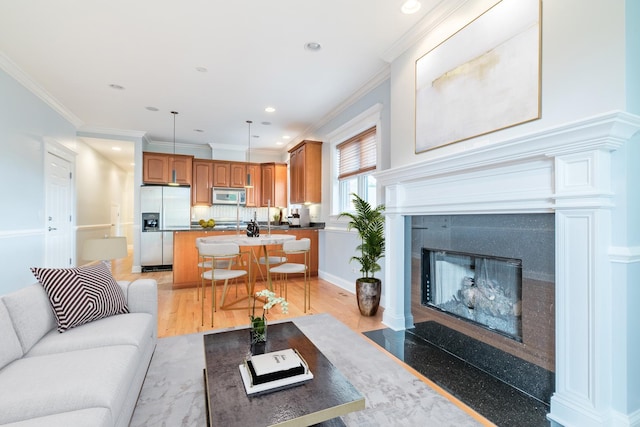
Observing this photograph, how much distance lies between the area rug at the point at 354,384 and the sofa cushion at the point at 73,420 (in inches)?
24.4

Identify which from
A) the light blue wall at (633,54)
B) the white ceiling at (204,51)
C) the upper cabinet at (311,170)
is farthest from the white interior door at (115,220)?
the light blue wall at (633,54)

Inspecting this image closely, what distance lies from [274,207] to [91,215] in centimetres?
423

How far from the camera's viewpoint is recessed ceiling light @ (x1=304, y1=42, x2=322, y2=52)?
3080 mm

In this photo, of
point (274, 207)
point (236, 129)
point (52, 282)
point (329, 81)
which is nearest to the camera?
point (52, 282)

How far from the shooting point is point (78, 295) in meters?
1.90

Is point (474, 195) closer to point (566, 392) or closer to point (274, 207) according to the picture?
point (566, 392)

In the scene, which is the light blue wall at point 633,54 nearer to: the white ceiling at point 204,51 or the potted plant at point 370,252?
the white ceiling at point 204,51

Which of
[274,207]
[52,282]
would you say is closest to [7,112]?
[52,282]

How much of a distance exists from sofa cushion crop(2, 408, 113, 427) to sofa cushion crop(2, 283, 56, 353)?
0.74m

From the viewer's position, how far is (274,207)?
7.71 m

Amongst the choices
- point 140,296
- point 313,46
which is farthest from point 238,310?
point 313,46

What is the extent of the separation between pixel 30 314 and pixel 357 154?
391cm

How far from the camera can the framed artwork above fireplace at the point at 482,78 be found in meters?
1.90

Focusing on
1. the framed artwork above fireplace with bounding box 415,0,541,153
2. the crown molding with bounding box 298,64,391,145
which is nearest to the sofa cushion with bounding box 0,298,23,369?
the framed artwork above fireplace with bounding box 415,0,541,153
